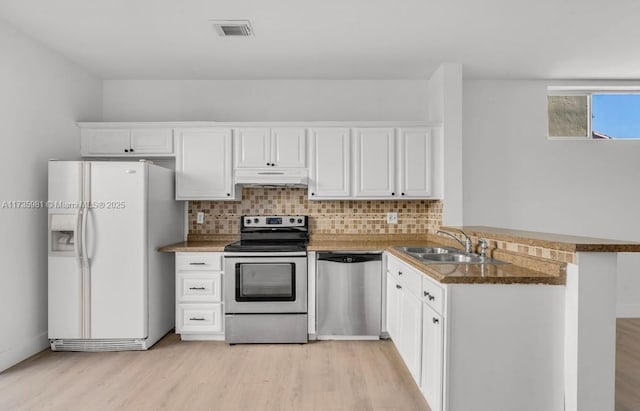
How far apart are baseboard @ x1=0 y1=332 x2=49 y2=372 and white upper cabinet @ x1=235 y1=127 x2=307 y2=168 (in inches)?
87.1

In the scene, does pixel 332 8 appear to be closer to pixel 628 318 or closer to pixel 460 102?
pixel 460 102

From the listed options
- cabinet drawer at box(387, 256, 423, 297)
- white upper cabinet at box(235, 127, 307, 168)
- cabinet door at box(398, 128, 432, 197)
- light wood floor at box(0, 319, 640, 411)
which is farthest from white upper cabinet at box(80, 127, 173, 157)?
cabinet drawer at box(387, 256, 423, 297)

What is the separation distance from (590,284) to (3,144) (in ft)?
12.6

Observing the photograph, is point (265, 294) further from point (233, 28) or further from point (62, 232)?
point (233, 28)

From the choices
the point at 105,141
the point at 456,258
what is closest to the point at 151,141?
the point at 105,141

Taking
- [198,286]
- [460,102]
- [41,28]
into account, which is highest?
[41,28]

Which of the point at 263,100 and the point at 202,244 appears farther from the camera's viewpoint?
the point at 263,100

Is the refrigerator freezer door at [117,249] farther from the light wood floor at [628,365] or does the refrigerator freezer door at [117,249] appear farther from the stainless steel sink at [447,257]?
the light wood floor at [628,365]

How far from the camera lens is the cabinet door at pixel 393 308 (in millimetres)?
2963

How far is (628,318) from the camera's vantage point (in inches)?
163

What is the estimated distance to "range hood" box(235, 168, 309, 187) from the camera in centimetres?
374

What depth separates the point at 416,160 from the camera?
3.79 metres

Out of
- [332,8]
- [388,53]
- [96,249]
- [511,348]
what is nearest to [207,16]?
[332,8]

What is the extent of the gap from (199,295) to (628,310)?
446cm
